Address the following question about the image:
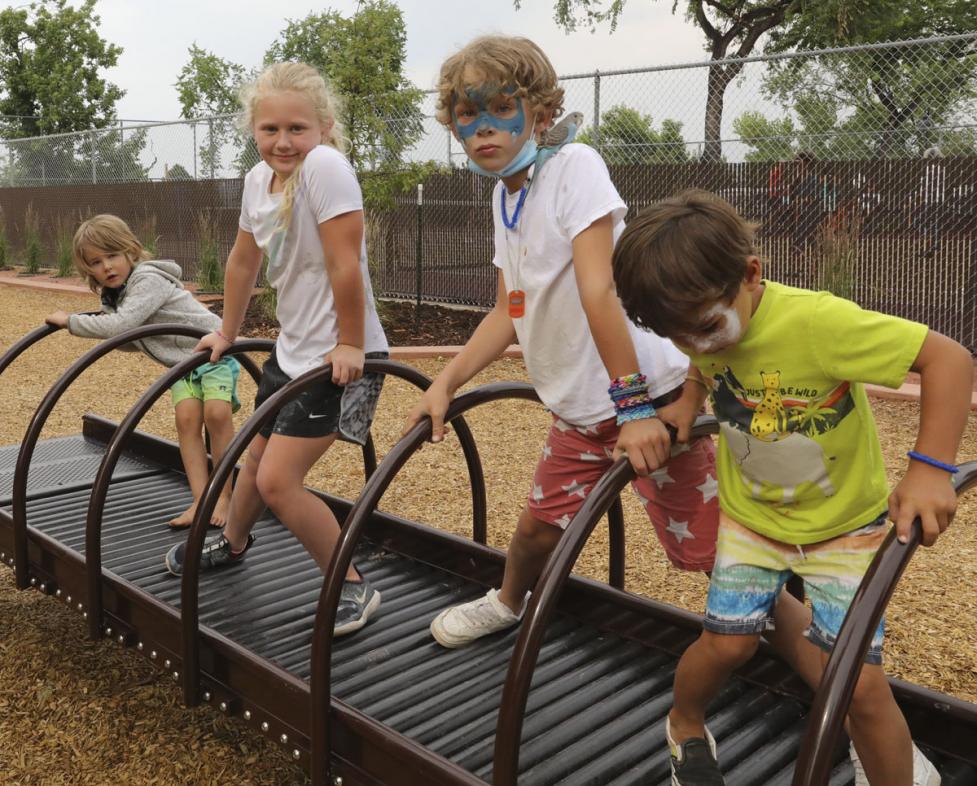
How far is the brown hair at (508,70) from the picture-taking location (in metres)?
2.11

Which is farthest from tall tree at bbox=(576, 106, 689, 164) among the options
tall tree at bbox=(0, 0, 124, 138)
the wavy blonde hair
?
tall tree at bbox=(0, 0, 124, 138)

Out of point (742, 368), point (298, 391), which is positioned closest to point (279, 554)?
point (298, 391)

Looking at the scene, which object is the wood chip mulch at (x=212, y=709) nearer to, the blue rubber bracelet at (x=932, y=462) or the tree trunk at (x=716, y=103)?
the blue rubber bracelet at (x=932, y=462)

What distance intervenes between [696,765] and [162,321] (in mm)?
2548

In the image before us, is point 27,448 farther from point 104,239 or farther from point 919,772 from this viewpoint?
point 919,772

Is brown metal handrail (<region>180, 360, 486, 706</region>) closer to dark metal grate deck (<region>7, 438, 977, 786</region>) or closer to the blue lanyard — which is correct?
dark metal grate deck (<region>7, 438, 977, 786</region>)

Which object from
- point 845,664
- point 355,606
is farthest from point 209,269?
point 845,664

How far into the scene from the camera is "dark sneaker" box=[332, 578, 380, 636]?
2598 millimetres

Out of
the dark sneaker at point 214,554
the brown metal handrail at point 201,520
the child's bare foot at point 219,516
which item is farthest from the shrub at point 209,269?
the brown metal handrail at point 201,520

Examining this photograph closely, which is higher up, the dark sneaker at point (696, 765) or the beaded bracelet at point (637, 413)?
the beaded bracelet at point (637, 413)

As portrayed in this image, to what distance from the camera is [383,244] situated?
10594 mm

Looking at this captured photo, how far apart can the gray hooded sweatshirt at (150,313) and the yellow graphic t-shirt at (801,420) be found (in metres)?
2.23

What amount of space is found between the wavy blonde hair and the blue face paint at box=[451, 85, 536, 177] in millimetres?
574

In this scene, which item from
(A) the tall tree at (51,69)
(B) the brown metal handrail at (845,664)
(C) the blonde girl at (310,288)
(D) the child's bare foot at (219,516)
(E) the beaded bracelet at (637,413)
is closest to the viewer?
(B) the brown metal handrail at (845,664)
